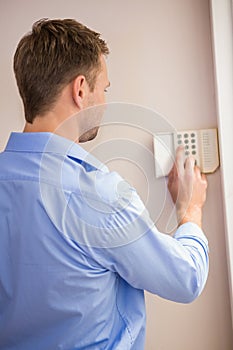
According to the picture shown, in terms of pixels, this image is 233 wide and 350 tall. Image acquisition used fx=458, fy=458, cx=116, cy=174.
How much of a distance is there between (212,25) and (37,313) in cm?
89

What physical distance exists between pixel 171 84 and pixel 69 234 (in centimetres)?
67

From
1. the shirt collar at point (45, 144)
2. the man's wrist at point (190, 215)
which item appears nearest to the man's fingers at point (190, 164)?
the man's wrist at point (190, 215)

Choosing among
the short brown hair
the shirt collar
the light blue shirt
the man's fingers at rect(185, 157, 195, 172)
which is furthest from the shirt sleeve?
the man's fingers at rect(185, 157, 195, 172)

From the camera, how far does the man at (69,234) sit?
2.70ft

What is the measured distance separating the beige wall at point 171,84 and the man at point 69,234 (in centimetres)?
40

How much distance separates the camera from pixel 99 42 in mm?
937

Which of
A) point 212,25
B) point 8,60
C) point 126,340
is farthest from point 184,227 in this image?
point 8,60

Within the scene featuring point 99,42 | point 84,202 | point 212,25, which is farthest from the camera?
point 212,25

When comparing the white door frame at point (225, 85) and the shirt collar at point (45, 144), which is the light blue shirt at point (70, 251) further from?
the white door frame at point (225, 85)

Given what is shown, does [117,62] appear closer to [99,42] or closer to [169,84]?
[169,84]

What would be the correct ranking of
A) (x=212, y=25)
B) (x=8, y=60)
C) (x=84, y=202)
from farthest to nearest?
(x=8, y=60) < (x=212, y=25) < (x=84, y=202)

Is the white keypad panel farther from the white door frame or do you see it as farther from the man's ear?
the man's ear

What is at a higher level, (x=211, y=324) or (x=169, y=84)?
(x=169, y=84)

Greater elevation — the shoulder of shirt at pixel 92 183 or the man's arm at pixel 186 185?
the shoulder of shirt at pixel 92 183
